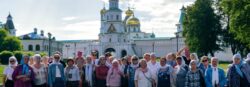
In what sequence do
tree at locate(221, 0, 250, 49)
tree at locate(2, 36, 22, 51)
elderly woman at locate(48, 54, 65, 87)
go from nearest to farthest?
elderly woman at locate(48, 54, 65, 87), tree at locate(221, 0, 250, 49), tree at locate(2, 36, 22, 51)

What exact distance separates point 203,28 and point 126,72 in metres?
42.6

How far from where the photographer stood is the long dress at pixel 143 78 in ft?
47.8

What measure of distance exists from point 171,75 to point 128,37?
128 m

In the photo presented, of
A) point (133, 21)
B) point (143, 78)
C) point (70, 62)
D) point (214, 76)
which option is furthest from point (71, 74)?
point (133, 21)

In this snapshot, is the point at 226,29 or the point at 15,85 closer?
the point at 15,85

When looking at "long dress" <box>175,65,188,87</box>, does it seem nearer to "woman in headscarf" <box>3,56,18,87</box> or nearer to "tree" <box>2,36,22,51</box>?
"woman in headscarf" <box>3,56,18,87</box>

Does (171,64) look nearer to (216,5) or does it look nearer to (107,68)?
(107,68)

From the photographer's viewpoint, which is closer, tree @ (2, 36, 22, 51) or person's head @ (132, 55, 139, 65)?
person's head @ (132, 55, 139, 65)

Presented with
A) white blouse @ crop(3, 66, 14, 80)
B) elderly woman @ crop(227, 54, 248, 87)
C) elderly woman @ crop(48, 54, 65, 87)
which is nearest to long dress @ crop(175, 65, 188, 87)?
elderly woman @ crop(227, 54, 248, 87)

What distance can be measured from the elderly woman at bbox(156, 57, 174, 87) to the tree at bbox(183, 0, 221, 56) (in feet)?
139

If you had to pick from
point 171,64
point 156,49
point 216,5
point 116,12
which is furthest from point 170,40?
point 171,64

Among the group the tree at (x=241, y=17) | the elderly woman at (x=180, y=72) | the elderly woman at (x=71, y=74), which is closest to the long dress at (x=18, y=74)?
the elderly woman at (x=71, y=74)

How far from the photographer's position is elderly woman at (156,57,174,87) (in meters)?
14.7

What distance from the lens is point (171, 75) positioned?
14.7 metres
